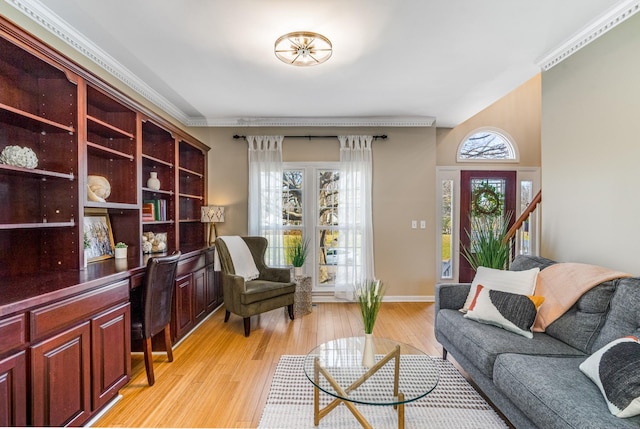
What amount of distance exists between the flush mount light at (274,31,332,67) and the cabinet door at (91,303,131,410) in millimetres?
2216

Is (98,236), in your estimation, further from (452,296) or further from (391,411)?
(452,296)

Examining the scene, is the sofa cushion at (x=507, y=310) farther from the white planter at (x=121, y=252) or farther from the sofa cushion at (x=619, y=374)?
the white planter at (x=121, y=252)

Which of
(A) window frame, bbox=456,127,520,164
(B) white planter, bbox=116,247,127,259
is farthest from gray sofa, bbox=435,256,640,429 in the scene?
(A) window frame, bbox=456,127,520,164

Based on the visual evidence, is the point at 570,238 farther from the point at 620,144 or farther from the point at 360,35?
the point at 360,35

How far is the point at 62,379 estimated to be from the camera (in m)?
1.67

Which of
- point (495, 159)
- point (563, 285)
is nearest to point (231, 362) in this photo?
point (563, 285)

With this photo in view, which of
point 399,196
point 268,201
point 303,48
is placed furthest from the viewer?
point 399,196

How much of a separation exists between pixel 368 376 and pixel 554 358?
1.07 metres

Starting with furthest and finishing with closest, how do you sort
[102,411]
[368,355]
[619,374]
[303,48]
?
[303,48] < [102,411] < [368,355] < [619,374]

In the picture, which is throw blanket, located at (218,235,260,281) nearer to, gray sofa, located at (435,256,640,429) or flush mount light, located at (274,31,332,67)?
flush mount light, located at (274,31,332,67)

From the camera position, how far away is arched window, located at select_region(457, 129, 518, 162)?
15.7ft

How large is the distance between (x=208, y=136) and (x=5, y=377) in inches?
146

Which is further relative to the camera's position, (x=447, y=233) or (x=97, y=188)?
(x=447, y=233)

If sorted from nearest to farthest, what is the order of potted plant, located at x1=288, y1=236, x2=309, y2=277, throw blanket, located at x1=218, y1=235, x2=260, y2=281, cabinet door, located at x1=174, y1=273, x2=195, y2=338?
cabinet door, located at x1=174, y1=273, x2=195, y2=338 → throw blanket, located at x1=218, y1=235, x2=260, y2=281 → potted plant, located at x1=288, y1=236, x2=309, y2=277
